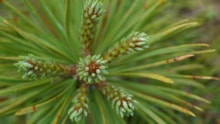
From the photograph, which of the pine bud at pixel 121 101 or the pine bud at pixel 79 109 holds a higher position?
the pine bud at pixel 79 109

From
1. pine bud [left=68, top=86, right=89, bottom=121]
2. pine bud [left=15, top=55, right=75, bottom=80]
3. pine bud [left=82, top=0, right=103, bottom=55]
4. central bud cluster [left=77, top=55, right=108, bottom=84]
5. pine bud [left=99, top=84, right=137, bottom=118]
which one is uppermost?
pine bud [left=82, top=0, right=103, bottom=55]

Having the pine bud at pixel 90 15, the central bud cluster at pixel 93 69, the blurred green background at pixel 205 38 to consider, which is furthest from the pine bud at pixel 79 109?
the blurred green background at pixel 205 38

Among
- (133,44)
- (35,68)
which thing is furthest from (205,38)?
(35,68)

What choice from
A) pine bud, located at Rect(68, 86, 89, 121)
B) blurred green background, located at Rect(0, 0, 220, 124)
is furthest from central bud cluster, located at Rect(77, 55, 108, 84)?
blurred green background, located at Rect(0, 0, 220, 124)

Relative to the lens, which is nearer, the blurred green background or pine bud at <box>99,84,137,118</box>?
pine bud at <box>99,84,137,118</box>

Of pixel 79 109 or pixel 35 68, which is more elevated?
pixel 35 68

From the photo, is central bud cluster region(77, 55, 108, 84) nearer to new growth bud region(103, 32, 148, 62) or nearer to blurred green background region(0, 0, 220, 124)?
new growth bud region(103, 32, 148, 62)

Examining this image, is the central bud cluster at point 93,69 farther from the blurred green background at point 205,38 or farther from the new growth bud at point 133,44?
the blurred green background at point 205,38

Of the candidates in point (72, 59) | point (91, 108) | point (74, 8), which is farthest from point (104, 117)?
point (74, 8)

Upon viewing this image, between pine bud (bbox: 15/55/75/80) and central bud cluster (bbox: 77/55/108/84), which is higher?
pine bud (bbox: 15/55/75/80)

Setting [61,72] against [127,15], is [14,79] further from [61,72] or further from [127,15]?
[127,15]

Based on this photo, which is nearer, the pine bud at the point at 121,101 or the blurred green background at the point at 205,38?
the pine bud at the point at 121,101

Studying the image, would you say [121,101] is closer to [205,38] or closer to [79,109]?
[79,109]
